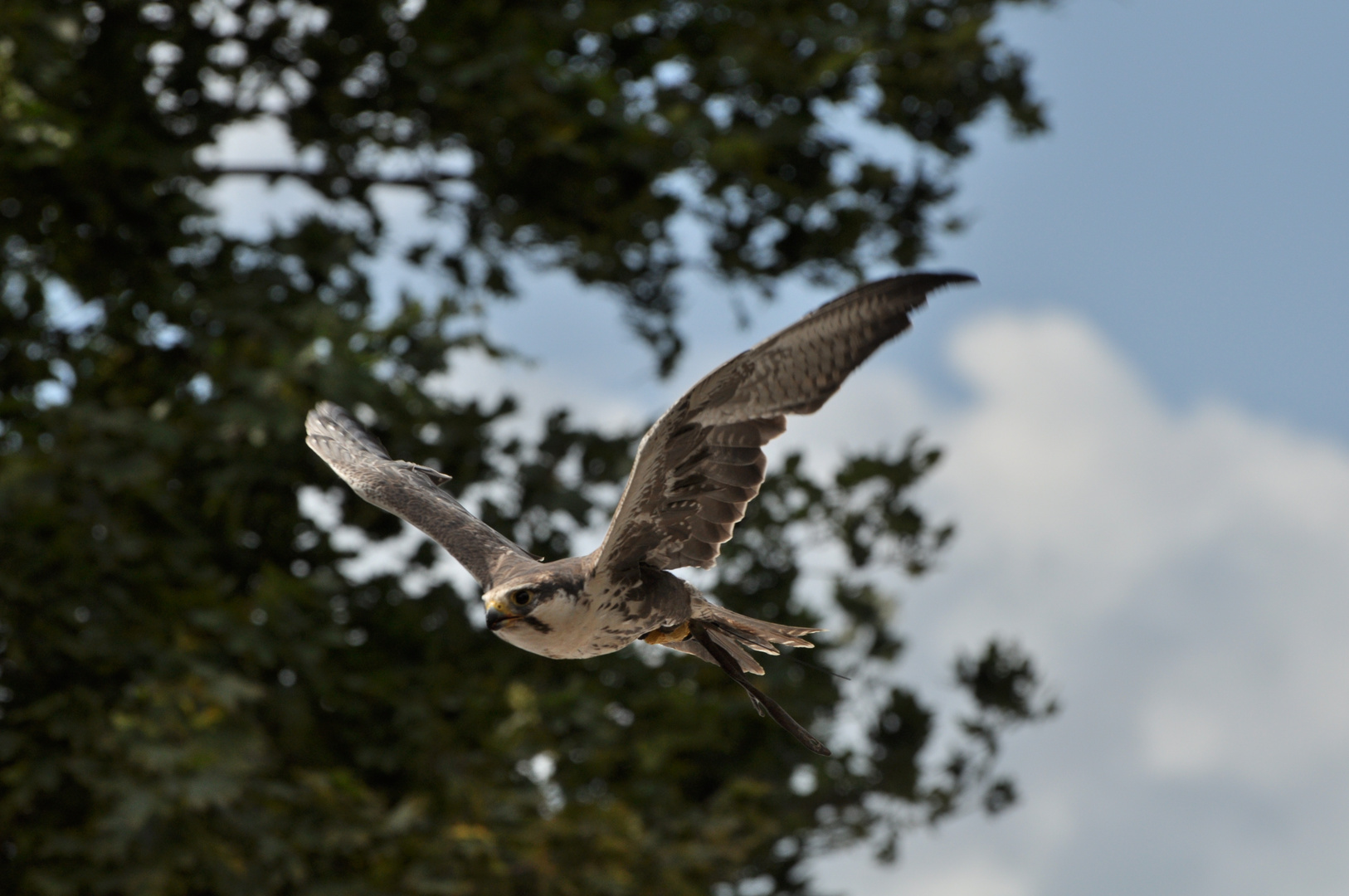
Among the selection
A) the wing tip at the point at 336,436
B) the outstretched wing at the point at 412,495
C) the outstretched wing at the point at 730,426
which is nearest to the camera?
the outstretched wing at the point at 730,426

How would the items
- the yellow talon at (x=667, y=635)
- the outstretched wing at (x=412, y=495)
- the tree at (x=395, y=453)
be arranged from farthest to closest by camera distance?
the tree at (x=395, y=453) < the outstretched wing at (x=412, y=495) < the yellow talon at (x=667, y=635)

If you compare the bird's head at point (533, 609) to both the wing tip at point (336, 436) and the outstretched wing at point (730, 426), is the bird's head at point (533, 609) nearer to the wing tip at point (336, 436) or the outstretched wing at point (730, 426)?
the outstretched wing at point (730, 426)

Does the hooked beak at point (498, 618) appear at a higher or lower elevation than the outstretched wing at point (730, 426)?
lower

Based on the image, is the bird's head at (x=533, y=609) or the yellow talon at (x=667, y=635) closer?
the bird's head at (x=533, y=609)

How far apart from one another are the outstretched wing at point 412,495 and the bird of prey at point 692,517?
11mm

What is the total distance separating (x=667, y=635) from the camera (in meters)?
3.04

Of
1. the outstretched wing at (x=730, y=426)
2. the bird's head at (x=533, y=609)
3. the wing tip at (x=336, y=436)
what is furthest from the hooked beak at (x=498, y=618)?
the wing tip at (x=336, y=436)

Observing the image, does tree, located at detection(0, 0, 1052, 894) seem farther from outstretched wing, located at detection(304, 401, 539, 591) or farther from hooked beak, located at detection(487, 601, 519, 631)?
hooked beak, located at detection(487, 601, 519, 631)

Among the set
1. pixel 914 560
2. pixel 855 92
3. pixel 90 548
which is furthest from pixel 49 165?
pixel 914 560

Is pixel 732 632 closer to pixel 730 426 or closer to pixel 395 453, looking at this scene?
pixel 730 426

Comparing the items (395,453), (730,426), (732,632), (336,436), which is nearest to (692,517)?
(730,426)

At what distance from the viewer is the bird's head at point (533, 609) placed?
8.29 feet

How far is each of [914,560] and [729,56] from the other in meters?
3.14

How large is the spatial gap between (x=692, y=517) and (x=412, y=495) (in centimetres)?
97
